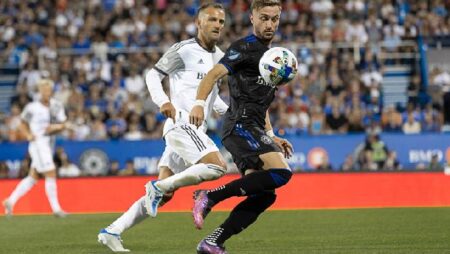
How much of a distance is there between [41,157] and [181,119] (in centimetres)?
728

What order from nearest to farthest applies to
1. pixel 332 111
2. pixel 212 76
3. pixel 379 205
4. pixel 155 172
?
pixel 212 76
pixel 379 205
pixel 155 172
pixel 332 111

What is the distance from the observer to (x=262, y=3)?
8.51m

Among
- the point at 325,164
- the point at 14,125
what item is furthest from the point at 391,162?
the point at 14,125

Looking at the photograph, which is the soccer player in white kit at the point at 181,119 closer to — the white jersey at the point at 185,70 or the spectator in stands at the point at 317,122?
the white jersey at the point at 185,70

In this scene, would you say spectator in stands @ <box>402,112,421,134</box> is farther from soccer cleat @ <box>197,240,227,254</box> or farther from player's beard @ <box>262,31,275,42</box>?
soccer cleat @ <box>197,240,227,254</box>

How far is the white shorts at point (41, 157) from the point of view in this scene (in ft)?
53.3

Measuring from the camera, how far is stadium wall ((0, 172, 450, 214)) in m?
17.5

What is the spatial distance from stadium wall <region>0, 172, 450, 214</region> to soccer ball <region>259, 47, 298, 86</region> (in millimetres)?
→ 9095

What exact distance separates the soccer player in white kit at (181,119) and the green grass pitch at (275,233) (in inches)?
17.8

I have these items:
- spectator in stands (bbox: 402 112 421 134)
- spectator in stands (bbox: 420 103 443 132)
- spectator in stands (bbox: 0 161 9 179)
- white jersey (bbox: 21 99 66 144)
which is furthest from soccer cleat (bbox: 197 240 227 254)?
spectator in stands (bbox: 420 103 443 132)

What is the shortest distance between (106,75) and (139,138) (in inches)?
126

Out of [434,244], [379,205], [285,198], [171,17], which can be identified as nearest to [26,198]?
[285,198]

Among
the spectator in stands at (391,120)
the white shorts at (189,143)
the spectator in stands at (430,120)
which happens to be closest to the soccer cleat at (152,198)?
the white shorts at (189,143)

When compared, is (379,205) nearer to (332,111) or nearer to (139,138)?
(332,111)
